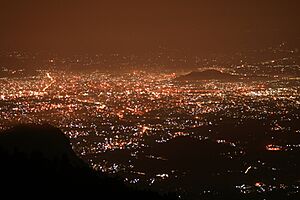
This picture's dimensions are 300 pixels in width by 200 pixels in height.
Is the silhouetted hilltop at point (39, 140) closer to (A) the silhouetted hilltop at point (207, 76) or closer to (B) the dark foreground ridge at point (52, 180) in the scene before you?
(B) the dark foreground ridge at point (52, 180)

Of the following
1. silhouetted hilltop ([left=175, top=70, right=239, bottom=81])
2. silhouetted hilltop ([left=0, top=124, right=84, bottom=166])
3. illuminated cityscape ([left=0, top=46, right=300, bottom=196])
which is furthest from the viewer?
silhouetted hilltop ([left=175, top=70, right=239, bottom=81])

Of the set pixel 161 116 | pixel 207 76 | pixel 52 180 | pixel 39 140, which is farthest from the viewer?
pixel 207 76

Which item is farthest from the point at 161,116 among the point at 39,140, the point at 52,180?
the point at 52,180

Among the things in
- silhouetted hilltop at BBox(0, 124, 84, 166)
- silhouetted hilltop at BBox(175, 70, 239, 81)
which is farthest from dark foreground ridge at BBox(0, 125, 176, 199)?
silhouetted hilltop at BBox(175, 70, 239, 81)

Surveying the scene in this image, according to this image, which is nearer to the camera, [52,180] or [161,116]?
[52,180]

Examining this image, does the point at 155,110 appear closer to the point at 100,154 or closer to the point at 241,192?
the point at 100,154

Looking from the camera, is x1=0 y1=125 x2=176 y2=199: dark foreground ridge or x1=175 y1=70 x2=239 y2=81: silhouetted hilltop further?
x1=175 y1=70 x2=239 y2=81: silhouetted hilltop

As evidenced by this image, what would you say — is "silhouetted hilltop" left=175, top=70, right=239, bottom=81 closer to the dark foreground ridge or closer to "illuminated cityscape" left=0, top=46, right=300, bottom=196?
"illuminated cityscape" left=0, top=46, right=300, bottom=196

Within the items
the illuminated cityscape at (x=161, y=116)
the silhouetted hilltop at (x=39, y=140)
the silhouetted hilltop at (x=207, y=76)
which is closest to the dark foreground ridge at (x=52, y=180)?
the silhouetted hilltop at (x=39, y=140)

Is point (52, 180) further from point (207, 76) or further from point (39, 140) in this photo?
point (207, 76)

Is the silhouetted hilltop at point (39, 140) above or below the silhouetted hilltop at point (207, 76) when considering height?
below

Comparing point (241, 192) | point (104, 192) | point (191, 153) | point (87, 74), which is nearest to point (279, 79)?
point (87, 74)
